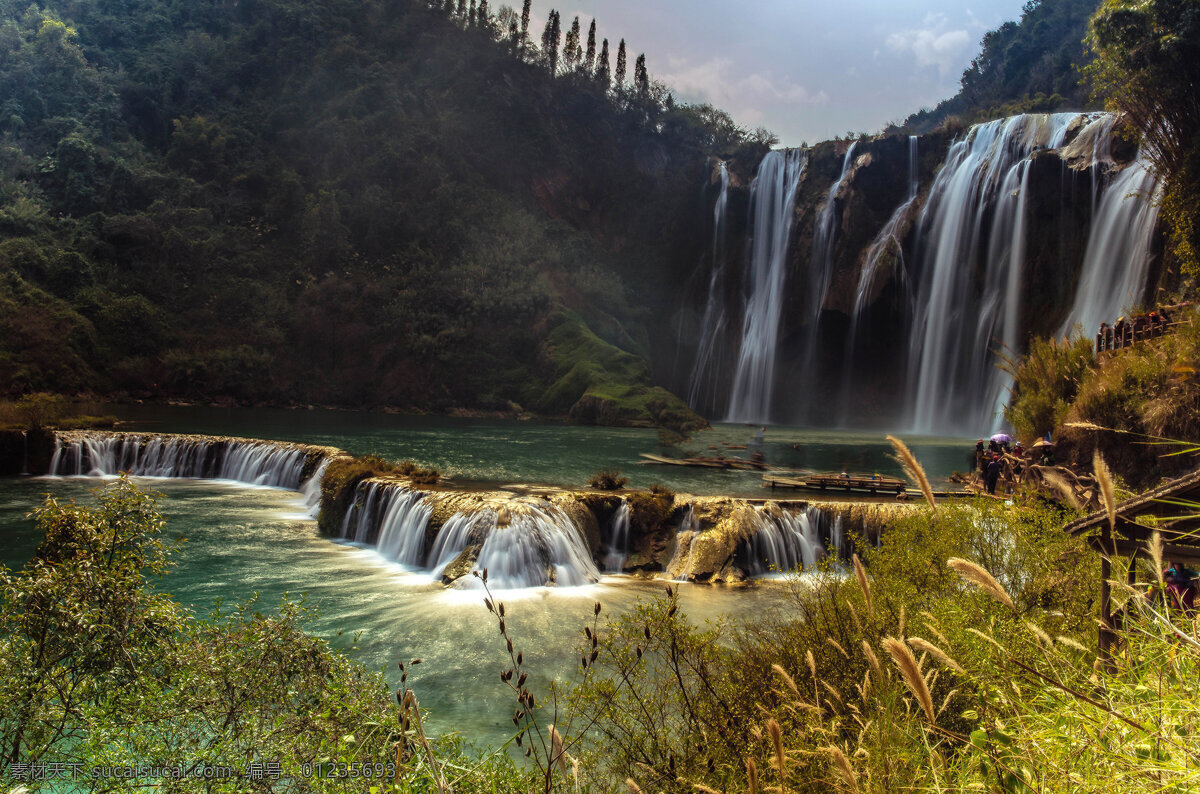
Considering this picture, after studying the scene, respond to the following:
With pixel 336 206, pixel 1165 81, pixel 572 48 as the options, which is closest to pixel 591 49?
pixel 572 48

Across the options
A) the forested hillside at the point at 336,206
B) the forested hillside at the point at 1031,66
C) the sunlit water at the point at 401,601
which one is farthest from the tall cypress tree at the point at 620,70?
the sunlit water at the point at 401,601

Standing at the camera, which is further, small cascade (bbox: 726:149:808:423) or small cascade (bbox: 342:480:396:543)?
small cascade (bbox: 726:149:808:423)

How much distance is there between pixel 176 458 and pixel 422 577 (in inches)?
561

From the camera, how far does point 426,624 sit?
10680 mm

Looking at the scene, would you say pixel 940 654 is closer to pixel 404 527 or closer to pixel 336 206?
pixel 404 527

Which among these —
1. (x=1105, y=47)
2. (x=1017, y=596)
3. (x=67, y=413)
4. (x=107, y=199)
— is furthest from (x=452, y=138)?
(x=1017, y=596)

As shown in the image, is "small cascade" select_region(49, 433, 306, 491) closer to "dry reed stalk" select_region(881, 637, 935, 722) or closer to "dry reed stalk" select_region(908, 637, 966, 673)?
"dry reed stalk" select_region(908, 637, 966, 673)

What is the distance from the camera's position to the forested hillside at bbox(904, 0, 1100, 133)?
188 feet

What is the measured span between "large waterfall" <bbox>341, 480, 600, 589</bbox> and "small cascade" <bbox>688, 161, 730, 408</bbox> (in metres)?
42.0

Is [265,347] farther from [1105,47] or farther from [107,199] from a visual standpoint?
[1105,47]

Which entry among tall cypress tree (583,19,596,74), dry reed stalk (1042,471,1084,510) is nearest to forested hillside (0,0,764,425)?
tall cypress tree (583,19,596,74)

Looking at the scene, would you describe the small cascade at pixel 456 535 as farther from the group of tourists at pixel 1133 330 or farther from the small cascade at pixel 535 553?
the group of tourists at pixel 1133 330

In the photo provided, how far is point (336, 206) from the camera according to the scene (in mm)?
57406

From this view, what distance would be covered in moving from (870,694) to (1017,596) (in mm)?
3764
